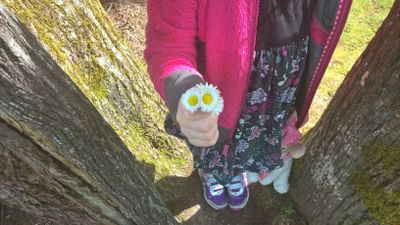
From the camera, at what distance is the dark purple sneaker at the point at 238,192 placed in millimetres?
2586

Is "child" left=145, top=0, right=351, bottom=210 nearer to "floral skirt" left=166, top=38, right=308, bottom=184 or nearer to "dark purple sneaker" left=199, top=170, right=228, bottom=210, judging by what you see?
"floral skirt" left=166, top=38, right=308, bottom=184

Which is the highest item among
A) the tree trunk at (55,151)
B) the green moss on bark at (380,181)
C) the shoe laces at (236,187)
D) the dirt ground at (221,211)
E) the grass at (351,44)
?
the tree trunk at (55,151)

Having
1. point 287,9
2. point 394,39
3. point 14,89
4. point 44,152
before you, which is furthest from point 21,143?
point 394,39

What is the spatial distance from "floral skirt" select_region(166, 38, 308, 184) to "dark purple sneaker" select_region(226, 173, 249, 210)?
7.1 inches

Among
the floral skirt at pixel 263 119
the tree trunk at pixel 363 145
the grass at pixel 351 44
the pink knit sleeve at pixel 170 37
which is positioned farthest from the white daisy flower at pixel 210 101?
the grass at pixel 351 44

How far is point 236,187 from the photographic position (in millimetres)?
2586

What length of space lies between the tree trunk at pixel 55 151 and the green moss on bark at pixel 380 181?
3.07ft

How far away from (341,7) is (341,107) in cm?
54

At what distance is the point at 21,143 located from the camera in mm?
1196

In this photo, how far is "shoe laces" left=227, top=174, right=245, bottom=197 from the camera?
258 cm

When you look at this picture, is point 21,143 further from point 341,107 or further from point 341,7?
point 341,107

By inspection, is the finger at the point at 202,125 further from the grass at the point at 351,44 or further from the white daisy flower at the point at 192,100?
the grass at the point at 351,44

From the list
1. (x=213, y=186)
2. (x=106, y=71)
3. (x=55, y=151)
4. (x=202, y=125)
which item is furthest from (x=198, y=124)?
(x=213, y=186)

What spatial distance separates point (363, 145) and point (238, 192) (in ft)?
3.33
